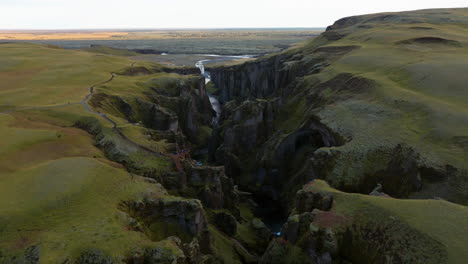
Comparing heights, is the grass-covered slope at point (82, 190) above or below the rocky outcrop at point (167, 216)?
above

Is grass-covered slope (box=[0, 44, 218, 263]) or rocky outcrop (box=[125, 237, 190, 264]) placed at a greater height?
grass-covered slope (box=[0, 44, 218, 263])

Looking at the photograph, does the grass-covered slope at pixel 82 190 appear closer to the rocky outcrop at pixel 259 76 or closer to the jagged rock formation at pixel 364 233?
the jagged rock formation at pixel 364 233

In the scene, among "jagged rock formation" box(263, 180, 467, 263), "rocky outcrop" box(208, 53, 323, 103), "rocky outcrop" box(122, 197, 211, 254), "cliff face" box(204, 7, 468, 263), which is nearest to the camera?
"jagged rock formation" box(263, 180, 467, 263)

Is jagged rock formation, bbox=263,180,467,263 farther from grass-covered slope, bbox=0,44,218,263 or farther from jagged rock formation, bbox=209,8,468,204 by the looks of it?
grass-covered slope, bbox=0,44,218,263

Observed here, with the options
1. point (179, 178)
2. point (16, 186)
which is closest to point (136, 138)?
point (179, 178)

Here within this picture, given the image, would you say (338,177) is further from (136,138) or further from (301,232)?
(136,138)

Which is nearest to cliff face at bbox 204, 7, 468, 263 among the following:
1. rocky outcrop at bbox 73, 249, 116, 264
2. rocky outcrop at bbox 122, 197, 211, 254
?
rocky outcrop at bbox 122, 197, 211, 254

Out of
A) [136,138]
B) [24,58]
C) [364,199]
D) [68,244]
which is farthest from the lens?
[24,58]

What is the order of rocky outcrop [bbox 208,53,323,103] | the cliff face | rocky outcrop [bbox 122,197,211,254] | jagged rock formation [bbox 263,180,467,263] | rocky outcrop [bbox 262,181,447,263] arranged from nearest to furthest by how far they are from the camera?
jagged rock formation [bbox 263,180,467,263], rocky outcrop [bbox 262,181,447,263], the cliff face, rocky outcrop [bbox 122,197,211,254], rocky outcrop [bbox 208,53,323,103]

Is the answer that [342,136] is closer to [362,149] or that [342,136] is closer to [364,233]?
[362,149]

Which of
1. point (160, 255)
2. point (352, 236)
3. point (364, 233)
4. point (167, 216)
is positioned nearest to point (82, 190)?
point (167, 216)

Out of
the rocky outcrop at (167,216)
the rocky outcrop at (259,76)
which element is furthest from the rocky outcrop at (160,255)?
the rocky outcrop at (259,76)
